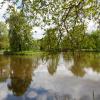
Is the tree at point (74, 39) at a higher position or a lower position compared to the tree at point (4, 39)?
lower

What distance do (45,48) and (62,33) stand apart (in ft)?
1.75

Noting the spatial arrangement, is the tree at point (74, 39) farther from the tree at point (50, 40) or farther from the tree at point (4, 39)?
the tree at point (4, 39)

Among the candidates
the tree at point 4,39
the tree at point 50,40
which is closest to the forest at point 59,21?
the tree at point 50,40

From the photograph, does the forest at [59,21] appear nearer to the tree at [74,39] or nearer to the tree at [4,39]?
the tree at [74,39]

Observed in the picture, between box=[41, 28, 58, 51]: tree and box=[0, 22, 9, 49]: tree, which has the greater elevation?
box=[0, 22, 9, 49]: tree

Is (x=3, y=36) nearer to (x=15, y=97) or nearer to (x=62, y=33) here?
(x=15, y=97)

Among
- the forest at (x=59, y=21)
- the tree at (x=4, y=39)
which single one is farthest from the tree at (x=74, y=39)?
the tree at (x=4, y=39)

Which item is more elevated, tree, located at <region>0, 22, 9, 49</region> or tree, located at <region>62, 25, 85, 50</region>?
tree, located at <region>0, 22, 9, 49</region>

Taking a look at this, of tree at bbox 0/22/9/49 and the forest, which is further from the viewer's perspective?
tree at bbox 0/22/9/49

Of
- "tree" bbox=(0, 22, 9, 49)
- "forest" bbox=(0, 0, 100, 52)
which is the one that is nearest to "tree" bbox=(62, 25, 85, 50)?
"forest" bbox=(0, 0, 100, 52)

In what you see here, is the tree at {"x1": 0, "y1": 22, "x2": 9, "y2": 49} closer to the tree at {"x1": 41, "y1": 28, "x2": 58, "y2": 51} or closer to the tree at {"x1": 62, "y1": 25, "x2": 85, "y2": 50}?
the tree at {"x1": 62, "y1": 25, "x2": 85, "y2": 50}

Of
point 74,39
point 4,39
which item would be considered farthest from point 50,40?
point 4,39

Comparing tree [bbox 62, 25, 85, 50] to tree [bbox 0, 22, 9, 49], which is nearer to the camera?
tree [bbox 62, 25, 85, 50]

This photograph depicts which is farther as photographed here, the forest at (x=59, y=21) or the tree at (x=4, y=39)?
the tree at (x=4, y=39)
